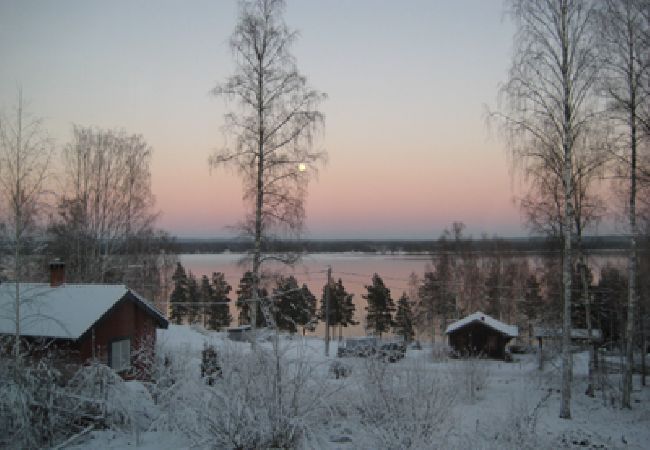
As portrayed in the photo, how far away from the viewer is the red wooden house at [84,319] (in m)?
13.2

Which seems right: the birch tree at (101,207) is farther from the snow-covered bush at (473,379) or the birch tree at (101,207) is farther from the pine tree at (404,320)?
the pine tree at (404,320)

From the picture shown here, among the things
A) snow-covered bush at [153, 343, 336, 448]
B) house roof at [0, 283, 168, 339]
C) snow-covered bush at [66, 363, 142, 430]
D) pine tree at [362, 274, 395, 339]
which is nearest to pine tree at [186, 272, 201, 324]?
pine tree at [362, 274, 395, 339]

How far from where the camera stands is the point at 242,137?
11.6m

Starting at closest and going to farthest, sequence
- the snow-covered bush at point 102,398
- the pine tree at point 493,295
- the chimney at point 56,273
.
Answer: the snow-covered bush at point 102,398 < the chimney at point 56,273 < the pine tree at point 493,295

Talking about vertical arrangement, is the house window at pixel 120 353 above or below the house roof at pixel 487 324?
above

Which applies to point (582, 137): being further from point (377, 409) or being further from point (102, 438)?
point (102, 438)

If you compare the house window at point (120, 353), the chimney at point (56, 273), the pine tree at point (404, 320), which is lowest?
the pine tree at point (404, 320)

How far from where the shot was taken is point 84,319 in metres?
13.5

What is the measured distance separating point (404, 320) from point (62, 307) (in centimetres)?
3116

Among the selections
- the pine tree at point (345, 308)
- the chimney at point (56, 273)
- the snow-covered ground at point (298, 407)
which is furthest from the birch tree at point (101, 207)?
the pine tree at point (345, 308)

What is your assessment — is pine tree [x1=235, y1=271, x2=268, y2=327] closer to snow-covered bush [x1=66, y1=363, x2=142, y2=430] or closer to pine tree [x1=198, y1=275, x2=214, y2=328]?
snow-covered bush [x1=66, y1=363, x2=142, y2=430]

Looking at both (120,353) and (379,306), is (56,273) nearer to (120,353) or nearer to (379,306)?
(120,353)

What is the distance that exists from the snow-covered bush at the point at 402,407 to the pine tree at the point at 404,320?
114 feet

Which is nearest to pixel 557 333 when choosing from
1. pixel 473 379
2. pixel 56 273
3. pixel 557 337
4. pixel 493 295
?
pixel 557 337
